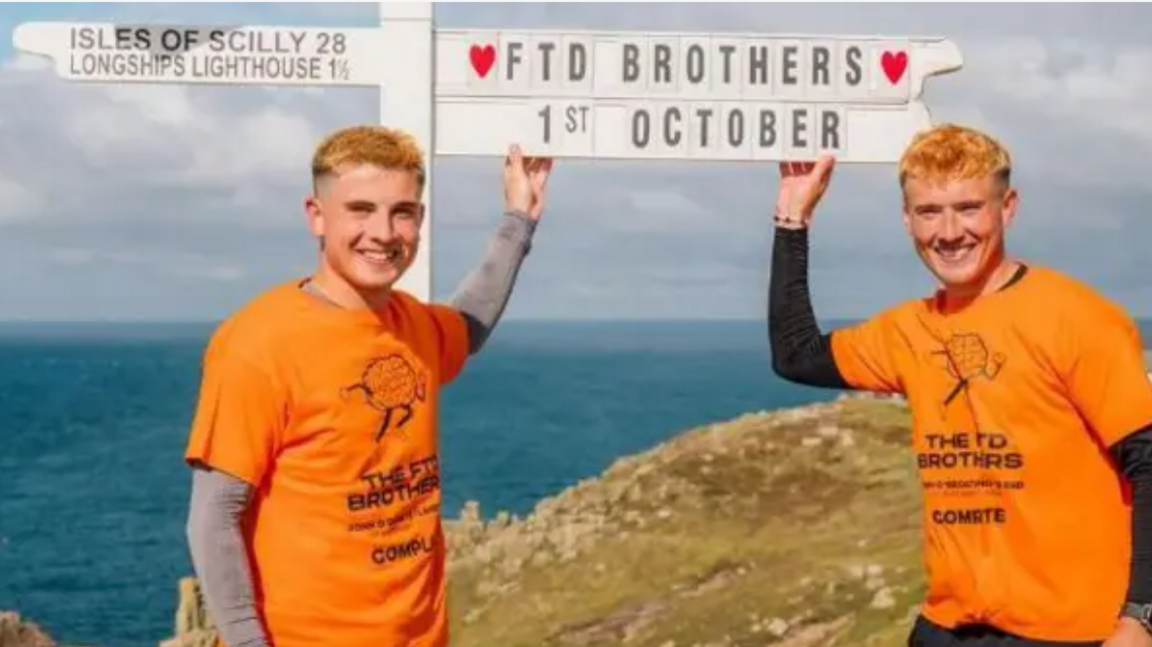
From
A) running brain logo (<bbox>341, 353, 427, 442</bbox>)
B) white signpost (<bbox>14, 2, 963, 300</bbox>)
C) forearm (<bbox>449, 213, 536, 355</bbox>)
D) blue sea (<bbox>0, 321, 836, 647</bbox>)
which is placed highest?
white signpost (<bbox>14, 2, 963, 300</bbox>)

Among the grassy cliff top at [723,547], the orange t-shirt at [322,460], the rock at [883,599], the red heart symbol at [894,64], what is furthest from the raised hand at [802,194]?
the rock at [883,599]

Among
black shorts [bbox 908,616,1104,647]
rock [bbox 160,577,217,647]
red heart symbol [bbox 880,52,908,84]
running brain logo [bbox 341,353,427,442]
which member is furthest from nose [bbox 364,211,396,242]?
rock [bbox 160,577,217,647]

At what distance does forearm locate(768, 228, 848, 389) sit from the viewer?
4.20m

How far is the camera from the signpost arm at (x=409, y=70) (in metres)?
5.66

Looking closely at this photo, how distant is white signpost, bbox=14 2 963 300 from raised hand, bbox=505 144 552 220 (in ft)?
1.35

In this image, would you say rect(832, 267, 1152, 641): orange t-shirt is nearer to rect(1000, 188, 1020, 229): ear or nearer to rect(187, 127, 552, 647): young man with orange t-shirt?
rect(1000, 188, 1020, 229): ear

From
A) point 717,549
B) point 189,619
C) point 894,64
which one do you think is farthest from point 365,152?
Result: point 717,549

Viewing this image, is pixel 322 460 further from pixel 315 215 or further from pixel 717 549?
pixel 717 549

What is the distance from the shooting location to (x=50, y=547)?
3822 centimetres

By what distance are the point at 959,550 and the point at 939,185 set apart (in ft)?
2.75

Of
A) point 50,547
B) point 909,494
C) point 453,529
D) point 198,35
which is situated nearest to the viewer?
point 198,35

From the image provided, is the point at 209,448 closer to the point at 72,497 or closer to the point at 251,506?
the point at 251,506

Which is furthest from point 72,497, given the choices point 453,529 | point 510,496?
point 453,529

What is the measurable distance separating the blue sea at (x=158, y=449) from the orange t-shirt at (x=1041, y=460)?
35.7ft
